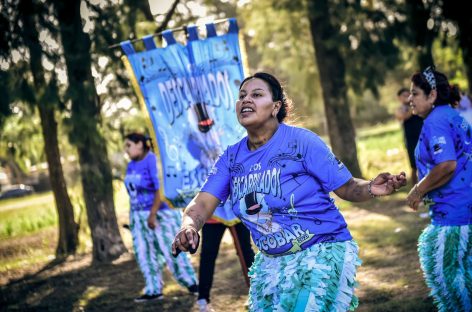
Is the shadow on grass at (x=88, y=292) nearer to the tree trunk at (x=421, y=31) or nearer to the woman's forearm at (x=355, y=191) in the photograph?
the woman's forearm at (x=355, y=191)

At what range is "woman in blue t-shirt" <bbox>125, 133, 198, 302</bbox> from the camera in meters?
6.61

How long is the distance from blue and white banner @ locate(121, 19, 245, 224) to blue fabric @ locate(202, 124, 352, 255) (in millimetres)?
2533

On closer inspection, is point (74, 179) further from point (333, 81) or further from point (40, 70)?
point (333, 81)

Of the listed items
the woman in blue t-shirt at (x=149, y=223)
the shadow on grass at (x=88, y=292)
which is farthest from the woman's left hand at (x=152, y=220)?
the shadow on grass at (x=88, y=292)

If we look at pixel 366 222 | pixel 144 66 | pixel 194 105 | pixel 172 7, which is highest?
pixel 172 7

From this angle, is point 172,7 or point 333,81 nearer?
point 172,7

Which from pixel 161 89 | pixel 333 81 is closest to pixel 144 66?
pixel 161 89

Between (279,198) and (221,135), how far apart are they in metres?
2.74

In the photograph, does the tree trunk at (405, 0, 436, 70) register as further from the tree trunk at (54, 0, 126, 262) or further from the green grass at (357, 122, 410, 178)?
the tree trunk at (54, 0, 126, 262)

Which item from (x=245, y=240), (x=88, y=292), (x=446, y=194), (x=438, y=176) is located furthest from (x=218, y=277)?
(x=438, y=176)

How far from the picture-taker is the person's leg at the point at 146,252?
264 inches

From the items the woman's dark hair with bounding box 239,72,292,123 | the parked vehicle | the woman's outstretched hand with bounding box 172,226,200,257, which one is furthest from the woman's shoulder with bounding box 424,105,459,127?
the parked vehicle

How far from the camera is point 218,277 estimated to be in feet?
24.8

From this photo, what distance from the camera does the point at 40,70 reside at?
28.6 ft
